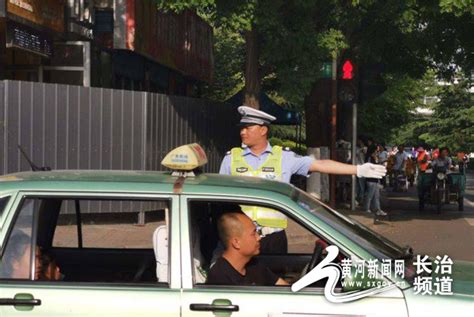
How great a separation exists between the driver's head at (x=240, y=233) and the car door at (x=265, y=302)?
0.38 meters

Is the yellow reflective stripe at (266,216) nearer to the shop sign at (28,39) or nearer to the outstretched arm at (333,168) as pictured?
the outstretched arm at (333,168)

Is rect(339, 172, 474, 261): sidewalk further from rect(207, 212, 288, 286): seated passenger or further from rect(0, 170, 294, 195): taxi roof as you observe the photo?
rect(0, 170, 294, 195): taxi roof

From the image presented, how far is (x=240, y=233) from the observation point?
4.48m

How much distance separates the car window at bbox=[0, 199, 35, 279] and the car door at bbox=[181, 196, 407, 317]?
0.77 m

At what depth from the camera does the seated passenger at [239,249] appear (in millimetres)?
4426

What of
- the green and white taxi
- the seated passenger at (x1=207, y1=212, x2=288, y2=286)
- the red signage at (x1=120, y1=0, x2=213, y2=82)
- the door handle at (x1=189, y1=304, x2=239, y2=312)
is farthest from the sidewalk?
the door handle at (x1=189, y1=304, x2=239, y2=312)

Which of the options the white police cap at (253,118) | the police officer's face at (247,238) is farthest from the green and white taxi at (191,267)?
the white police cap at (253,118)

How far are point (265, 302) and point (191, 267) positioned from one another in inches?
15.0

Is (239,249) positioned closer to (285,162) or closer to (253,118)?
(285,162)

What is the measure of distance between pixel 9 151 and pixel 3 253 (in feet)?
32.4

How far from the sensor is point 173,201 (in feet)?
13.8

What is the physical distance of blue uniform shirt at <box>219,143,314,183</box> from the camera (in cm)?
619

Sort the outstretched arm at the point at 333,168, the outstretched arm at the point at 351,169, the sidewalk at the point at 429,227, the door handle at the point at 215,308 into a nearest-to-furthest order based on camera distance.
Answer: the door handle at the point at 215,308 → the outstretched arm at the point at 351,169 → the outstretched arm at the point at 333,168 → the sidewalk at the point at 429,227

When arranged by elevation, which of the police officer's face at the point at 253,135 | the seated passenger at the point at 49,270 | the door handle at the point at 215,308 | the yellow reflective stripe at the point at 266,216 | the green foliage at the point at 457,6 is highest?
the green foliage at the point at 457,6
